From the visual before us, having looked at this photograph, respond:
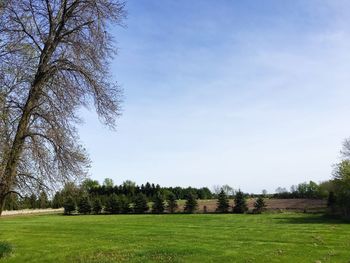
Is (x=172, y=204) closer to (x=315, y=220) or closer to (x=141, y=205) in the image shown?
(x=141, y=205)

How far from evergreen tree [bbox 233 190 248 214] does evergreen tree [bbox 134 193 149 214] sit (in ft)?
52.1

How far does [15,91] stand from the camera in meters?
12.4

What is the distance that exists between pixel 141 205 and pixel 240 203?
1740 cm

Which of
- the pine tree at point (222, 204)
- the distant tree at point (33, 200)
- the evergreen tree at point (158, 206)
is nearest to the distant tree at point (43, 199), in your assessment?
the distant tree at point (33, 200)

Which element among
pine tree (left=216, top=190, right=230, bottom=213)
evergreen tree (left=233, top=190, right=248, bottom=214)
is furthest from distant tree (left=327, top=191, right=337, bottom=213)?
pine tree (left=216, top=190, right=230, bottom=213)

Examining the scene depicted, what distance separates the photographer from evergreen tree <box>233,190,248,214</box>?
64750 millimetres

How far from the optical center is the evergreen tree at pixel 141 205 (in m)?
73.2

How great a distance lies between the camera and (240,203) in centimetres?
6519

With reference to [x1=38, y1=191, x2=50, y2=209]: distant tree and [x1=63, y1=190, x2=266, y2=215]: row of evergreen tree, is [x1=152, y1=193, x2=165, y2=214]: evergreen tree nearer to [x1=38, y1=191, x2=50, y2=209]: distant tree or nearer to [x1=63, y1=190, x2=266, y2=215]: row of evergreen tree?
[x1=63, y1=190, x2=266, y2=215]: row of evergreen tree

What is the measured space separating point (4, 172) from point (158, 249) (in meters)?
13.8

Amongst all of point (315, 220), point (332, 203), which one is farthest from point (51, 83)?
point (332, 203)

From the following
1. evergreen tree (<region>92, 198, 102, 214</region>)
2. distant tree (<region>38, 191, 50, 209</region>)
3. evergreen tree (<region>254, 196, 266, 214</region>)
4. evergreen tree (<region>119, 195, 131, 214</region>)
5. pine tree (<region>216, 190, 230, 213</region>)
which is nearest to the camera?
distant tree (<region>38, 191, 50, 209</region>)

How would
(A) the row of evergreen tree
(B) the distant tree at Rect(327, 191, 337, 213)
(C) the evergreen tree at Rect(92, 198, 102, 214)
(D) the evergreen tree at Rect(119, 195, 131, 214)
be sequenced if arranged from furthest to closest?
(C) the evergreen tree at Rect(92, 198, 102, 214), (D) the evergreen tree at Rect(119, 195, 131, 214), (A) the row of evergreen tree, (B) the distant tree at Rect(327, 191, 337, 213)

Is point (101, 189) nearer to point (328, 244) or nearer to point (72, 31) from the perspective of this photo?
point (328, 244)
